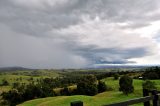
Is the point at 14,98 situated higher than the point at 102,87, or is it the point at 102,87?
the point at 102,87

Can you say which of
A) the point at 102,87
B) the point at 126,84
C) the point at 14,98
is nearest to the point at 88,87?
the point at 102,87

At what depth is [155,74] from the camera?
411 feet

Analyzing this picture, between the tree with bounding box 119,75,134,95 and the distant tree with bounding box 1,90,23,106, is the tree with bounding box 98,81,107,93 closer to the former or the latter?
the tree with bounding box 119,75,134,95

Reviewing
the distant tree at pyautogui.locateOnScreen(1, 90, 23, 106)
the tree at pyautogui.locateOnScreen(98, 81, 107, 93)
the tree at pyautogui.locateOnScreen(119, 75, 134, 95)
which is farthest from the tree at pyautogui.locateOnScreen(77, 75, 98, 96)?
the tree at pyautogui.locateOnScreen(119, 75, 134, 95)

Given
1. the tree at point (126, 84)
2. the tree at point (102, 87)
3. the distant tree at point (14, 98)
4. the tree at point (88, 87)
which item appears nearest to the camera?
the tree at point (126, 84)

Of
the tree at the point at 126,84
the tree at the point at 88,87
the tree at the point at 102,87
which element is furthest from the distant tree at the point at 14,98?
the tree at the point at 126,84

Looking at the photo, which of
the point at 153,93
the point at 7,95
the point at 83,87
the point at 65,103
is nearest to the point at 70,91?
the point at 83,87

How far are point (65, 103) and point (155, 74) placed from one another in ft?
199

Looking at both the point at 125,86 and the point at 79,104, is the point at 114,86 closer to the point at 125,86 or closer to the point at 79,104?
the point at 125,86

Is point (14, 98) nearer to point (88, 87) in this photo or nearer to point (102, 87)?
point (88, 87)

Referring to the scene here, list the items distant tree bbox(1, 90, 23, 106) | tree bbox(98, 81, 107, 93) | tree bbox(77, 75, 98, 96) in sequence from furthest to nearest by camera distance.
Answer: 1. distant tree bbox(1, 90, 23, 106)
2. tree bbox(98, 81, 107, 93)
3. tree bbox(77, 75, 98, 96)

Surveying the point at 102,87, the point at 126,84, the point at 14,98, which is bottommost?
the point at 14,98

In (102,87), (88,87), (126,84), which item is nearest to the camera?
(126,84)

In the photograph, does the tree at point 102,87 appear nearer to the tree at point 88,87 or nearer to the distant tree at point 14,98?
the tree at point 88,87
